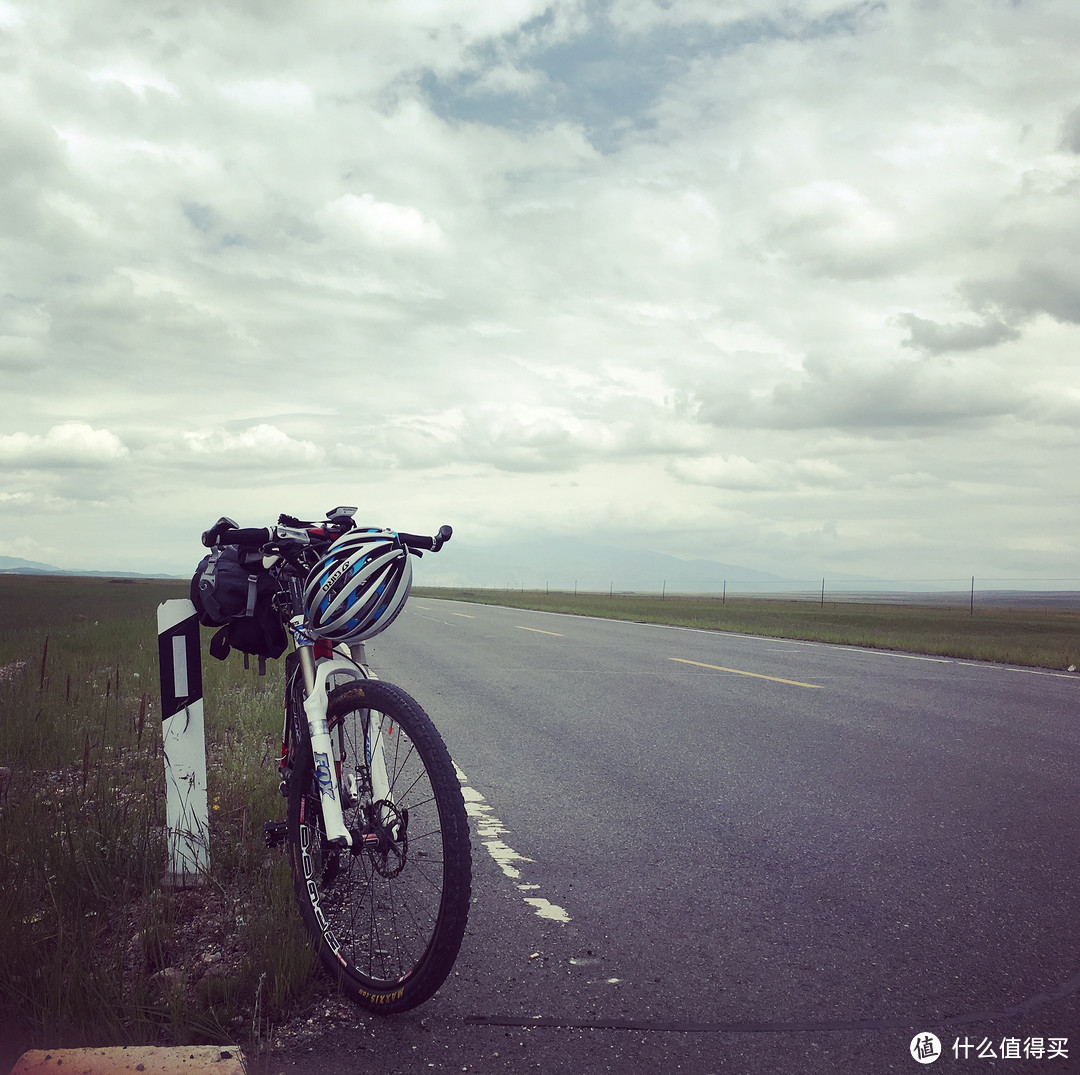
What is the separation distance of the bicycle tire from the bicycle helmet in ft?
0.72

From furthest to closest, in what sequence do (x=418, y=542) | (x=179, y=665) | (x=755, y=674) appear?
(x=755, y=674)
(x=179, y=665)
(x=418, y=542)

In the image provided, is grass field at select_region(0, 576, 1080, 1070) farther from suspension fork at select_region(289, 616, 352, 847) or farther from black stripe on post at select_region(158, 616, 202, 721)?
black stripe on post at select_region(158, 616, 202, 721)

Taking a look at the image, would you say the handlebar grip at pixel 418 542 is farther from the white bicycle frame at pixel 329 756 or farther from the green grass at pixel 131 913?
the green grass at pixel 131 913

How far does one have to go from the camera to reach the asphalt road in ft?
8.38

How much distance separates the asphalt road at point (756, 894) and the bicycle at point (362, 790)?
238mm

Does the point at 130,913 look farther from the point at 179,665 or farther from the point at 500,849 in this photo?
the point at 500,849

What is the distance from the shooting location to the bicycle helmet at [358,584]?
2.87m

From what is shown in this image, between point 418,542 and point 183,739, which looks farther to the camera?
point 183,739

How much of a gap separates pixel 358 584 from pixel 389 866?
0.94 meters

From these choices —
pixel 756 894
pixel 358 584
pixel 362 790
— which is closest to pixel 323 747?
pixel 362 790

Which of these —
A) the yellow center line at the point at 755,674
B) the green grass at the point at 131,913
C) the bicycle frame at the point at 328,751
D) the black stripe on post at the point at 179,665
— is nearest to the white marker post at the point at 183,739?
the black stripe on post at the point at 179,665

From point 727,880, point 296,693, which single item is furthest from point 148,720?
point 727,880

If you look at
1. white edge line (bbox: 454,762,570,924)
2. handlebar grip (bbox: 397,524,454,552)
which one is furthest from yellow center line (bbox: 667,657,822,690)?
handlebar grip (bbox: 397,524,454,552)

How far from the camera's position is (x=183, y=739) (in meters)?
3.57
